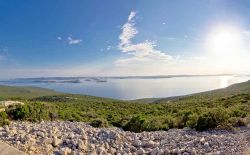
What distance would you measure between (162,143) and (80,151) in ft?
8.92

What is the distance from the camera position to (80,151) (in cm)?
959

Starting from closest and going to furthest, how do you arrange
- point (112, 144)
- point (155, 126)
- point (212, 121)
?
point (112, 144) → point (212, 121) → point (155, 126)

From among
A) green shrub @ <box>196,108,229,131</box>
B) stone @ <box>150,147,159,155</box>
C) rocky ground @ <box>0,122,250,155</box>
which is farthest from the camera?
green shrub @ <box>196,108,229,131</box>

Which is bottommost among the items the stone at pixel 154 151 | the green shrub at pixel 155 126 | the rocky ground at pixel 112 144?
the green shrub at pixel 155 126

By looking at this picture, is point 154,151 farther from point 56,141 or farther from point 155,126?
point 155,126

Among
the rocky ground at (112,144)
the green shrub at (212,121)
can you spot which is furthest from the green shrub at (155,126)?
the rocky ground at (112,144)

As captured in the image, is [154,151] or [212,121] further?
[212,121]

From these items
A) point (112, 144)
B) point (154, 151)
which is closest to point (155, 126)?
point (112, 144)

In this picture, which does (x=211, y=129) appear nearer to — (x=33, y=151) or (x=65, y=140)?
(x=65, y=140)

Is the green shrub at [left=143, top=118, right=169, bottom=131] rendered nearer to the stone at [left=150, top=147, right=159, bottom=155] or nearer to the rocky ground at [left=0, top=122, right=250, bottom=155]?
the rocky ground at [left=0, top=122, right=250, bottom=155]

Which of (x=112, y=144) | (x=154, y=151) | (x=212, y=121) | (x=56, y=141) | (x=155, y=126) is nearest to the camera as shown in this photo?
(x=154, y=151)

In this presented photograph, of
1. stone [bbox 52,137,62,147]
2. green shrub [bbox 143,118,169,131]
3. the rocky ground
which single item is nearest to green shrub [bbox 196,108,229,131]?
the rocky ground

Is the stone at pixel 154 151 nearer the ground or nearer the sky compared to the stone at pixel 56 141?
nearer the ground

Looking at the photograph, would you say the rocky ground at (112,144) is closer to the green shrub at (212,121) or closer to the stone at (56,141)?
the stone at (56,141)
